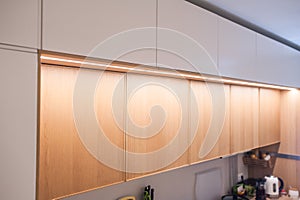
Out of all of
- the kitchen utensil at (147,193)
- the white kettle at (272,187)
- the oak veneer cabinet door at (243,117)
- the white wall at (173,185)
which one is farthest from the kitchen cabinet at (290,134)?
the kitchen utensil at (147,193)

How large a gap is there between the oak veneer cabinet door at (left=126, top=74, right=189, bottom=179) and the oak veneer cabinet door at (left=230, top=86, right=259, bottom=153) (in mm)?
699

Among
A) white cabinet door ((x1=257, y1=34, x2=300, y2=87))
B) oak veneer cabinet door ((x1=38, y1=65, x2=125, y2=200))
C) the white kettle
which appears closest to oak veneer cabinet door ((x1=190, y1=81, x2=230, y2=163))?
white cabinet door ((x1=257, y1=34, x2=300, y2=87))

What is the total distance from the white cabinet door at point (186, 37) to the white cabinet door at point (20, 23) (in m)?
0.63

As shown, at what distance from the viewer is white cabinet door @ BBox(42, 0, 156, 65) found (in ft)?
3.10

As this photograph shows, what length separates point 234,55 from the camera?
6.14ft

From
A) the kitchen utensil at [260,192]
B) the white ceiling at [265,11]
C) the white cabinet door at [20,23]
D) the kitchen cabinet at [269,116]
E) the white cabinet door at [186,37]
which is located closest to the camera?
the white cabinet door at [20,23]

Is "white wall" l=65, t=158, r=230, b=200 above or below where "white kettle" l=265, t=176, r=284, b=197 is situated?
above

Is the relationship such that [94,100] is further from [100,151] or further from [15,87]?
[15,87]

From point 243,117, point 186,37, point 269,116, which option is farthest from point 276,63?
point 186,37

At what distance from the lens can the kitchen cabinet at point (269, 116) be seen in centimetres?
272

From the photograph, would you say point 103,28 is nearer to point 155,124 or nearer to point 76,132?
point 76,132

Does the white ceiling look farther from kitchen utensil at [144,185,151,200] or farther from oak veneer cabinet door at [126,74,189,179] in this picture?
kitchen utensil at [144,185,151,200]

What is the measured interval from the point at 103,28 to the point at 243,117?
1.77 m

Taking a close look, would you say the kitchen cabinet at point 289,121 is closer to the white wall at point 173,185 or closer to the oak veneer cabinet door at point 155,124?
the white wall at point 173,185
